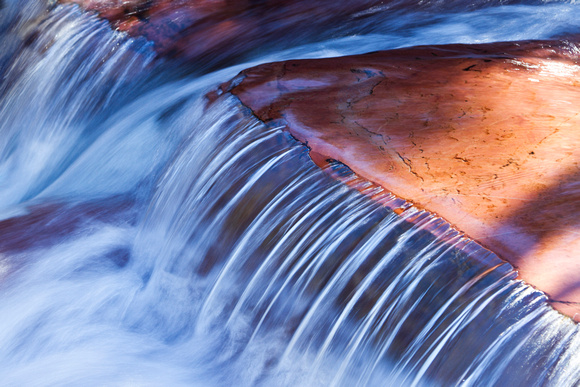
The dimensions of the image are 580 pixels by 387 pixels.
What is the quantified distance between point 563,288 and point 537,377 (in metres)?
0.24

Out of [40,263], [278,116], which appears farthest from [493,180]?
[40,263]

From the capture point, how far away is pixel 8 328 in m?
2.28

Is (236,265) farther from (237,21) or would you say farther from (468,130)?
(237,21)

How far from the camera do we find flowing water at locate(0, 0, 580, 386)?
1602 mm

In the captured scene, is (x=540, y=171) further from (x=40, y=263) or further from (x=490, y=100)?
(x=40, y=263)

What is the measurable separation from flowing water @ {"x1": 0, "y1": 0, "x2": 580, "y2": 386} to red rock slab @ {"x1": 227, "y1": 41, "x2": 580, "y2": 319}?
81 mm

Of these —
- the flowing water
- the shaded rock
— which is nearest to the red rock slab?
the flowing water

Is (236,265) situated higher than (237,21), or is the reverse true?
(237,21)

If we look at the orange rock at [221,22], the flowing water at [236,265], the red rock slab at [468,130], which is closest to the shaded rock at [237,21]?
the orange rock at [221,22]

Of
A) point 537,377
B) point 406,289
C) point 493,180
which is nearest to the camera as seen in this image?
point 537,377

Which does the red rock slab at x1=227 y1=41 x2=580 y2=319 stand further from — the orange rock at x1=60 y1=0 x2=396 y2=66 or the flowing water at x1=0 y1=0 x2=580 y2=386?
the orange rock at x1=60 y1=0 x2=396 y2=66

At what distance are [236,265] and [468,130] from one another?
0.98m

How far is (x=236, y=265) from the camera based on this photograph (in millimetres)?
2107

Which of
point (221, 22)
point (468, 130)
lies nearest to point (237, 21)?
point (221, 22)
